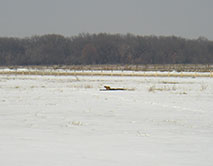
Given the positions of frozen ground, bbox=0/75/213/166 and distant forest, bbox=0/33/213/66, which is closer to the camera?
frozen ground, bbox=0/75/213/166

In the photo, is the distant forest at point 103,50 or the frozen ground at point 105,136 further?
the distant forest at point 103,50

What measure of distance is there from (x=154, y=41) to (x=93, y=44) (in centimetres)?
2517

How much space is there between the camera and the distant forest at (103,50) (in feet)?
506

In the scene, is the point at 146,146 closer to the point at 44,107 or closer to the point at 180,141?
the point at 180,141

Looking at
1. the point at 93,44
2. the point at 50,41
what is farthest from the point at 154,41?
the point at 50,41

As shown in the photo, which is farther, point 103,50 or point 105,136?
point 103,50

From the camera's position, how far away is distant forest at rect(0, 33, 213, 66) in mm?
154125

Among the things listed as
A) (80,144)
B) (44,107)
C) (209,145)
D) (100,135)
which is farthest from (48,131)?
(44,107)

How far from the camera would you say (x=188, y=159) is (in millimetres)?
7707

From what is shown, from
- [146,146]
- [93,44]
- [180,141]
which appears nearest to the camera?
[146,146]

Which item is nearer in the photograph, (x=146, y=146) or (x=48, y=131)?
(x=146, y=146)

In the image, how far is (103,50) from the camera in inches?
6304

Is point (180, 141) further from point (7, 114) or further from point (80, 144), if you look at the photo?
point (7, 114)

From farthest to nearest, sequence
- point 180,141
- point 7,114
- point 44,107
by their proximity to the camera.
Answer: point 44,107 < point 7,114 < point 180,141
